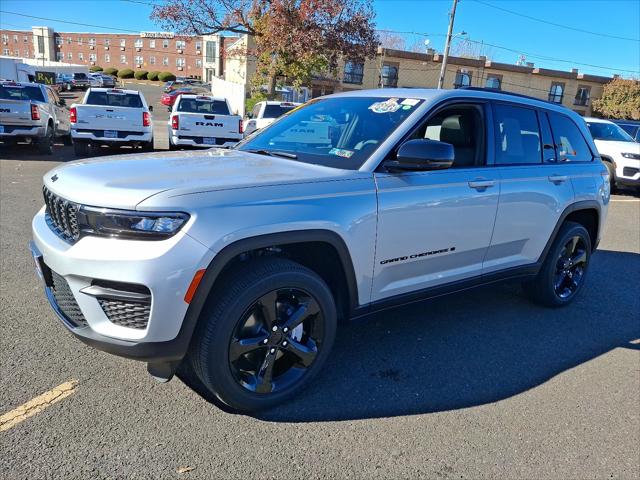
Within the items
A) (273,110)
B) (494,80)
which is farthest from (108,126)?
(494,80)

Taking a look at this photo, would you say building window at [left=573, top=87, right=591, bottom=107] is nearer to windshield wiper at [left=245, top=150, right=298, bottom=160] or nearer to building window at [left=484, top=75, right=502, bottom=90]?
building window at [left=484, top=75, right=502, bottom=90]

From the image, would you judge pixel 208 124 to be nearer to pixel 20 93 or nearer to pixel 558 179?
pixel 20 93

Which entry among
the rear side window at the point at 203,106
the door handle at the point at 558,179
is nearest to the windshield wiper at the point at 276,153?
the door handle at the point at 558,179

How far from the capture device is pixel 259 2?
20.8m

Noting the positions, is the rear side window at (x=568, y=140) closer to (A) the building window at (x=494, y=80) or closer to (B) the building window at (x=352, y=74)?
(B) the building window at (x=352, y=74)

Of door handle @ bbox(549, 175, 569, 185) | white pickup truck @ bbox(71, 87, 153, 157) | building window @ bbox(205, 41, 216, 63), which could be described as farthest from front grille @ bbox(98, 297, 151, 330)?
building window @ bbox(205, 41, 216, 63)

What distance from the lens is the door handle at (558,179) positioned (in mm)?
4324

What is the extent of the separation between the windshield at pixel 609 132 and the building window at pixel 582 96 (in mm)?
38276

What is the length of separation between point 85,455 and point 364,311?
1.72m

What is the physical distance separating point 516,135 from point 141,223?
3.15m

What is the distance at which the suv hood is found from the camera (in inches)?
96.7

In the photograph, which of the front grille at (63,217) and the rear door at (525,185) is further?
the rear door at (525,185)

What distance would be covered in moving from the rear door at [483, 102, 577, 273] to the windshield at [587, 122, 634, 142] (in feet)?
35.2

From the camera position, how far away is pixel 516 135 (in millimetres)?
4164
